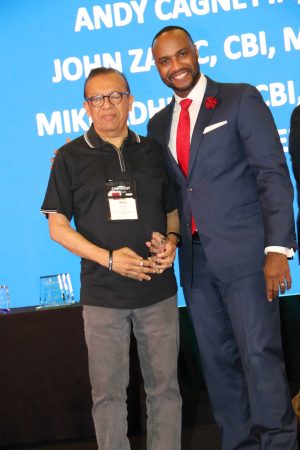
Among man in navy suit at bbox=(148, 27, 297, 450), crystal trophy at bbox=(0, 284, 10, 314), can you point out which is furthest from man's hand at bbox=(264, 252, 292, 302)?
crystal trophy at bbox=(0, 284, 10, 314)

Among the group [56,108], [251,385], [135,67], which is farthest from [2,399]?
[135,67]

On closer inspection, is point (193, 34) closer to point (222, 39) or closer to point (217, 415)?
point (222, 39)

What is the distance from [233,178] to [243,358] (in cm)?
66

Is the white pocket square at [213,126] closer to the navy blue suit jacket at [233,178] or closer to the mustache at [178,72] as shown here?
the navy blue suit jacket at [233,178]

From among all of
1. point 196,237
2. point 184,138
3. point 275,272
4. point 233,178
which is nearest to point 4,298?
point 196,237

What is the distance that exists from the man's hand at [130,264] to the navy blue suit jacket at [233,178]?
11.9 inches

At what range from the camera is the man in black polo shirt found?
226 cm

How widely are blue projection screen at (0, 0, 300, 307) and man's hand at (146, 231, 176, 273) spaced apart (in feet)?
4.53

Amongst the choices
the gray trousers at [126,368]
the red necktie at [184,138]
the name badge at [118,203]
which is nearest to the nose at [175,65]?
the red necktie at [184,138]

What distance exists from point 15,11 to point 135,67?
2.37 feet

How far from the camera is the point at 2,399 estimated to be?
309cm

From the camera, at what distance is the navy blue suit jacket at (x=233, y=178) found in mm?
2305

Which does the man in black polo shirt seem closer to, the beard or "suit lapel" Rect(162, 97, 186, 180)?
"suit lapel" Rect(162, 97, 186, 180)

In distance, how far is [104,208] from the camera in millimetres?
2260
